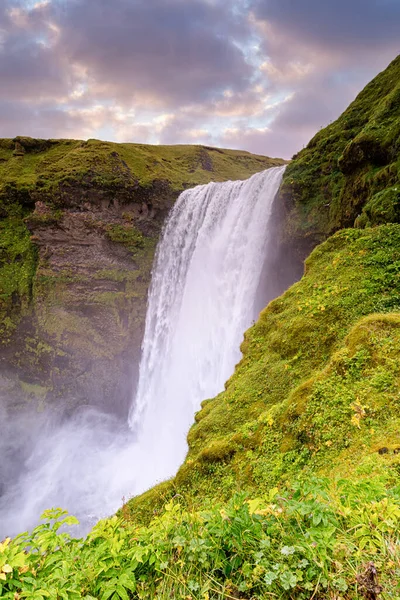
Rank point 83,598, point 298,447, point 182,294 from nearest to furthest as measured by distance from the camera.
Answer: point 83,598 → point 298,447 → point 182,294

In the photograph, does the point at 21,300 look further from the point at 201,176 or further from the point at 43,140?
the point at 201,176

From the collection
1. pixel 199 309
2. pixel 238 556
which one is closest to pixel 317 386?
pixel 238 556

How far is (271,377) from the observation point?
562cm

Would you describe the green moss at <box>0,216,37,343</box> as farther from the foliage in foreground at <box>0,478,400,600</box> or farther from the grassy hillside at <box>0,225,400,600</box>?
the foliage in foreground at <box>0,478,400,600</box>

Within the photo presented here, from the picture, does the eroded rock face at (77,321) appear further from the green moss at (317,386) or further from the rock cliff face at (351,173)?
the green moss at (317,386)

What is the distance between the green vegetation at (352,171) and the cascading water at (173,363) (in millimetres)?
1811

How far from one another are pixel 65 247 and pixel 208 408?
66.9ft

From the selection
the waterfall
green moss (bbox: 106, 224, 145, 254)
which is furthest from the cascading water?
green moss (bbox: 106, 224, 145, 254)

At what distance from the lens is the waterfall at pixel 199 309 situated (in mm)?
13539

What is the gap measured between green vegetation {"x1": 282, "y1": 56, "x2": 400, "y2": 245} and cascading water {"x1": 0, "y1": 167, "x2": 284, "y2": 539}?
181 cm

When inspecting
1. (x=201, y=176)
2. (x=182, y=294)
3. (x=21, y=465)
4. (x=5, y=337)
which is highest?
(x=201, y=176)

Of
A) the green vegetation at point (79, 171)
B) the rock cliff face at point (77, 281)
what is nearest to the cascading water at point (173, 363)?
the rock cliff face at point (77, 281)

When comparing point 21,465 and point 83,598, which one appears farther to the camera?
point 21,465

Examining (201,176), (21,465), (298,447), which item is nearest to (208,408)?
(298,447)
